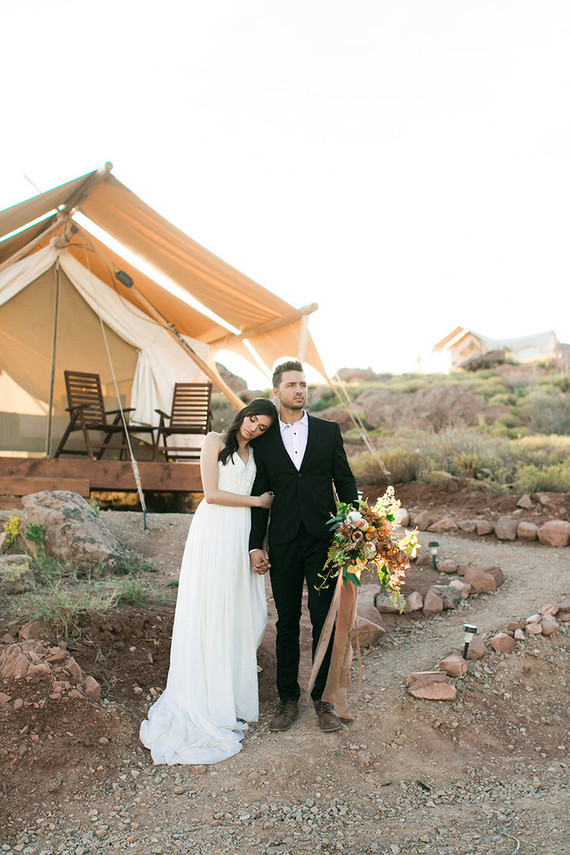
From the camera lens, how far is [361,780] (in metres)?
3.09

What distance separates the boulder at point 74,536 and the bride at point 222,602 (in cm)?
174

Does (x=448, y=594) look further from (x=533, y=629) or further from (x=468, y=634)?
(x=468, y=634)

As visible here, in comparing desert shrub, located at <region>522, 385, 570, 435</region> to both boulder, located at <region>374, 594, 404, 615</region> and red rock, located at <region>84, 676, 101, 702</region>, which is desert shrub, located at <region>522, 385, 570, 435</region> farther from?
red rock, located at <region>84, 676, 101, 702</region>

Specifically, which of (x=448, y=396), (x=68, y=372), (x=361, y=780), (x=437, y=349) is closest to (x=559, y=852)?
(x=361, y=780)

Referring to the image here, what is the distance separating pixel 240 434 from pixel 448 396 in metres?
15.5

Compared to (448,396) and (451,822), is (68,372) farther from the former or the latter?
(448,396)

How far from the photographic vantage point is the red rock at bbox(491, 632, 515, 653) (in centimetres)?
A: 422

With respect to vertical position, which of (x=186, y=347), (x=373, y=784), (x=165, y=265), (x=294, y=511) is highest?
(x=165, y=265)

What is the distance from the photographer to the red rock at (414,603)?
5.11 m

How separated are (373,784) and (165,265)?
647 cm

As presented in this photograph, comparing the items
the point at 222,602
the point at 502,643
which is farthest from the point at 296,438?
the point at 502,643

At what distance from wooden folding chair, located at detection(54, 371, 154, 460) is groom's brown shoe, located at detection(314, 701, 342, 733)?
18.1 feet

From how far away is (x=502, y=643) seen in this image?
423 cm

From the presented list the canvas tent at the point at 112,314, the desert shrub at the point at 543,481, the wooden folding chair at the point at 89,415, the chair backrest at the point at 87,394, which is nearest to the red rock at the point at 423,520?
the desert shrub at the point at 543,481
